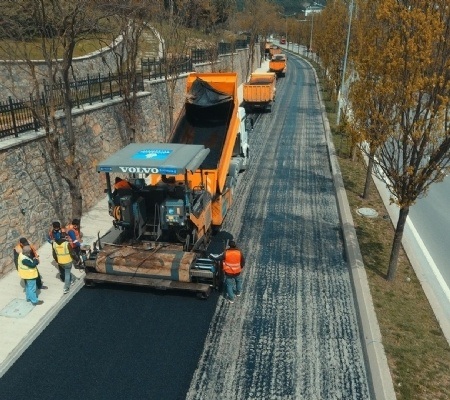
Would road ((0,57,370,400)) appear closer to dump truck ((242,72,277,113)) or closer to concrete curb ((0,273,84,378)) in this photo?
concrete curb ((0,273,84,378))

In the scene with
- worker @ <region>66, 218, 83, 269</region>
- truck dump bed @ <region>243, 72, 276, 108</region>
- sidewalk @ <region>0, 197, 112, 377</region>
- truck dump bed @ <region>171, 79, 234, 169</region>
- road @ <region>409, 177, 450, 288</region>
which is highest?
truck dump bed @ <region>171, 79, 234, 169</region>

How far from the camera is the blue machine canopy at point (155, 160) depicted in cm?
950

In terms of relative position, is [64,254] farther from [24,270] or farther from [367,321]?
[367,321]

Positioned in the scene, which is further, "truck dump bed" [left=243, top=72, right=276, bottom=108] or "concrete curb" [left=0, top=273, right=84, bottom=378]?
"truck dump bed" [left=243, top=72, right=276, bottom=108]

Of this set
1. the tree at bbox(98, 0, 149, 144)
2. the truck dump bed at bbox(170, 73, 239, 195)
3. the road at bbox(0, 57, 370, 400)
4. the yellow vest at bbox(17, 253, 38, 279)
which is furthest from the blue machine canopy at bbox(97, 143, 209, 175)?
the tree at bbox(98, 0, 149, 144)

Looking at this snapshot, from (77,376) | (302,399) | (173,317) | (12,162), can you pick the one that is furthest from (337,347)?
(12,162)

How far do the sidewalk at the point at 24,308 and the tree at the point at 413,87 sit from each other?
815 cm

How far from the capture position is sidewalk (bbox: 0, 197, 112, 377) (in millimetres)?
8273

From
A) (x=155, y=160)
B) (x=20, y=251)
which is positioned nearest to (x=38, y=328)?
(x=20, y=251)

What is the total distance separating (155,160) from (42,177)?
4335 mm

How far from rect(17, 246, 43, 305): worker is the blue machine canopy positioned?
2.42 metres

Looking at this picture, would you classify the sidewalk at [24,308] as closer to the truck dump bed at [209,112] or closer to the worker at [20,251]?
the worker at [20,251]

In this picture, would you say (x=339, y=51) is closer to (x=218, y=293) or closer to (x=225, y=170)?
(x=225, y=170)

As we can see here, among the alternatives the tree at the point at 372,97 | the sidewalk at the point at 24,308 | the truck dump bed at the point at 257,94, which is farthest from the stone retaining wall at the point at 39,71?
the tree at the point at 372,97
